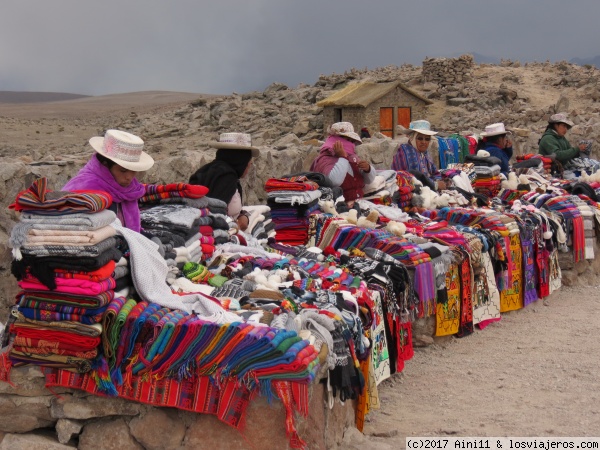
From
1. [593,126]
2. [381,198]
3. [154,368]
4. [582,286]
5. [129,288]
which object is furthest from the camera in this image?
[593,126]

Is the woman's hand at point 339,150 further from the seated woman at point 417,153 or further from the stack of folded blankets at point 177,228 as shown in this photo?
the stack of folded blankets at point 177,228

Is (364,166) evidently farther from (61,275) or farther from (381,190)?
(61,275)

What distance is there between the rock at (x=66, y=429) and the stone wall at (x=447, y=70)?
90.6 feet

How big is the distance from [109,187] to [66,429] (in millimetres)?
1369

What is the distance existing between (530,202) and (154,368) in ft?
20.8

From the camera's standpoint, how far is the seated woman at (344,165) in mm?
7879

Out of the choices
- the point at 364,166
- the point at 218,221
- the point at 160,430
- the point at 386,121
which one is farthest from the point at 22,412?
the point at 386,121

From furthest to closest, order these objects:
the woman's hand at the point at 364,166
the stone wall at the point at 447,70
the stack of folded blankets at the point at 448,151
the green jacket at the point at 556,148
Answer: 1. the stone wall at the point at 447,70
2. the stack of folded blankets at the point at 448,151
3. the green jacket at the point at 556,148
4. the woman's hand at the point at 364,166

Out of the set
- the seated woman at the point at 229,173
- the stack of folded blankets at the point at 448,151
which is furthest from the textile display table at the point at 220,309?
the stack of folded blankets at the point at 448,151

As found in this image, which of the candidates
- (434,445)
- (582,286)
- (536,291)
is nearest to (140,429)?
(434,445)

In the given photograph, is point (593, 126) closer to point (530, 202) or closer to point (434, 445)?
point (530, 202)

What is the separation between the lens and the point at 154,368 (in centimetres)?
394

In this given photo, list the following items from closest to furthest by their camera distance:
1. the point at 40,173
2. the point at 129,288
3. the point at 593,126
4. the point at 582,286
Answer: the point at 129,288, the point at 40,173, the point at 582,286, the point at 593,126

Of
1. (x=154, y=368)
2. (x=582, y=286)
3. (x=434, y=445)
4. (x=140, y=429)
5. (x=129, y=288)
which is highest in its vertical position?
(x=129, y=288)
